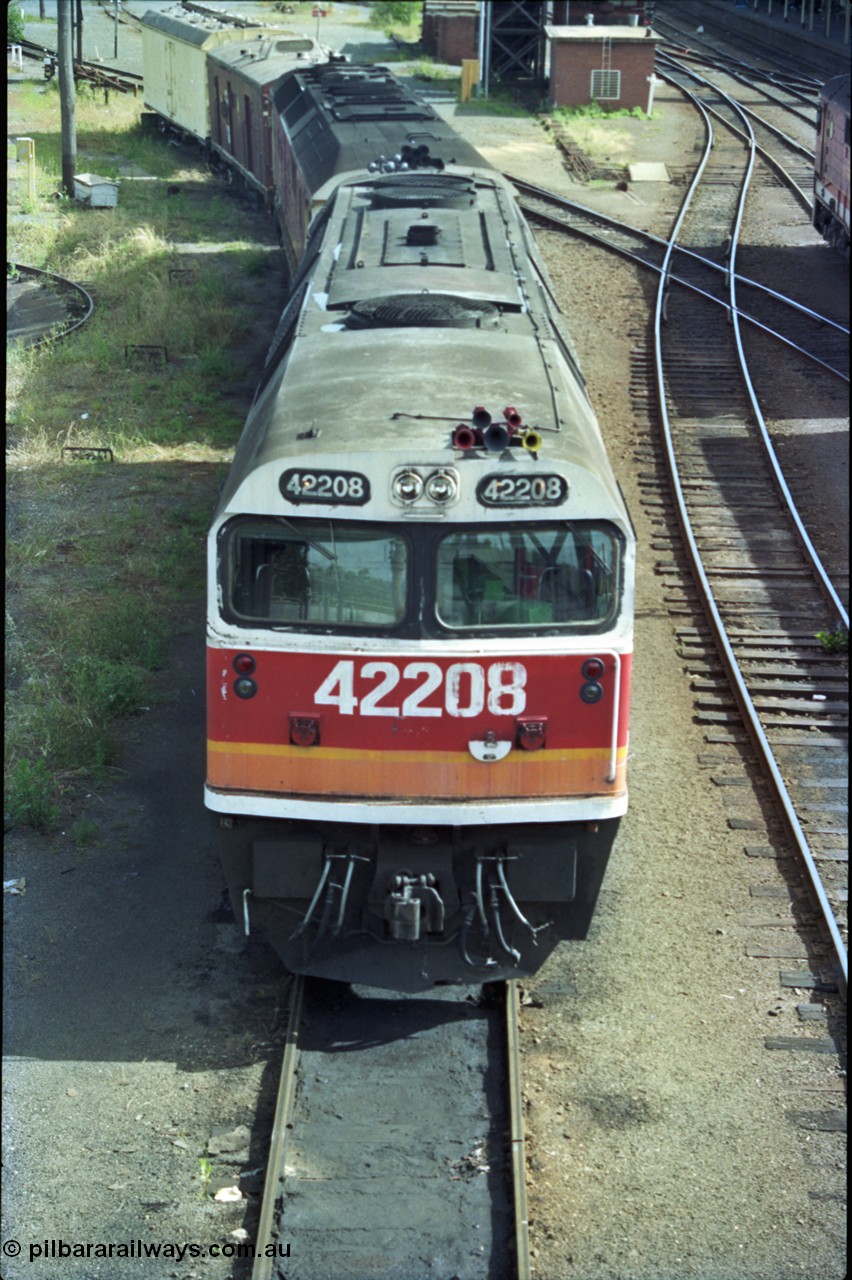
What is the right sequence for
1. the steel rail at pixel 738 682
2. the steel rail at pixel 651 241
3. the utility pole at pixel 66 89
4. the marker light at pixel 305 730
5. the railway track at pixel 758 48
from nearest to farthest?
1. the marker light at pixel 305 730
2. the steel rail at pixel 738 682
3. the steel rail at pixel 651 241
4. the railway track at pixel 758 48
5. the utility pole at pixel 66 89

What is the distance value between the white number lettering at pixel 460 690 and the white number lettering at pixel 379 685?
252 mm

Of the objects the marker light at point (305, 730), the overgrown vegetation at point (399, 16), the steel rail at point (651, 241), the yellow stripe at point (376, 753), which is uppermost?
the overgrown vegetation at point (399, 16)

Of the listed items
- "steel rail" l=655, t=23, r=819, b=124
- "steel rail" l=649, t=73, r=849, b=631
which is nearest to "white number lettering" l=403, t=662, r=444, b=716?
"steel rail" l=649, t=73, r=849, b=631

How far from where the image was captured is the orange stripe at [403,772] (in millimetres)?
7066

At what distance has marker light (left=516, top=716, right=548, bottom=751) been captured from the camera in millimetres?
7043

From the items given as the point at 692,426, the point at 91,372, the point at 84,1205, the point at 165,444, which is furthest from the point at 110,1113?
the point at 91,372

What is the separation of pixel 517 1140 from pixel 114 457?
11.4 m

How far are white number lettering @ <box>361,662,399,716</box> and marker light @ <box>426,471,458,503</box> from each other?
84 centimetres

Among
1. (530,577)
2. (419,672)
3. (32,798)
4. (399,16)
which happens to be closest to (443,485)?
(530,577)

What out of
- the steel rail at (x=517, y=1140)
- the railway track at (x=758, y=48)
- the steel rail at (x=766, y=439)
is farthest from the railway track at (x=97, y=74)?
the steel rail at (x=517, y=1140)

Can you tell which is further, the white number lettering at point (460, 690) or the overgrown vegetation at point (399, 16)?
the overgrown vegetation at point (399, 16)

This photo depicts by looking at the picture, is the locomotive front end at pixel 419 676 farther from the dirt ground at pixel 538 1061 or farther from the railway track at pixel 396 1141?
the dirt ground at pixel 538 1061

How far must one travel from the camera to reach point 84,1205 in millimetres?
6332

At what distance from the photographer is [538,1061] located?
7402 millimetres
